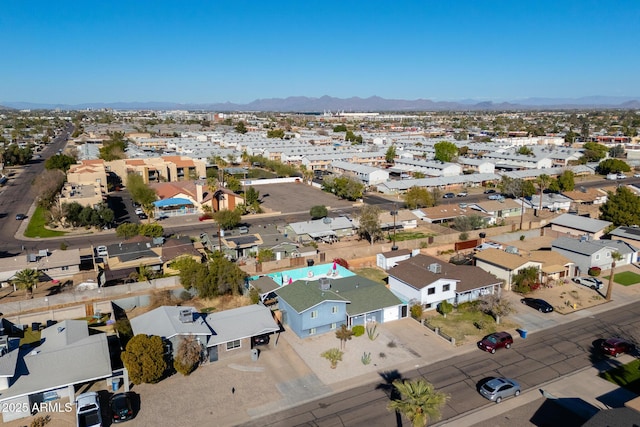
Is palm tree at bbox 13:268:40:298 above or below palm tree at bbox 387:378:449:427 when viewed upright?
below

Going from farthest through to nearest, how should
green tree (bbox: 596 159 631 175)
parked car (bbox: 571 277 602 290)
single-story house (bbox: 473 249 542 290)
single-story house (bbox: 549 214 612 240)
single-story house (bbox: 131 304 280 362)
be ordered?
green tree (bbox: 596 159 631 175)
single-story house (bbox: 549 214 612 240)
single-story house (bbox: 473 249 542 290)
parked car (bbox: 571 277 602 290)
single-story house (bbox: 131 304 280 362)

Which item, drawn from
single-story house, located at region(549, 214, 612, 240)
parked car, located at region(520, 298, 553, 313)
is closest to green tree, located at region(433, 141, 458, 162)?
single-story house, located at region(549, 214, 612, 240)

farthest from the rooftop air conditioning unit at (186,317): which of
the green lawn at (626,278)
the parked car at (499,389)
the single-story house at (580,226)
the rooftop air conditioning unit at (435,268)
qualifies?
the single-story house at (580,226)

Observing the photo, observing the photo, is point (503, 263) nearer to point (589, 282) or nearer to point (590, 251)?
point (589, 282)

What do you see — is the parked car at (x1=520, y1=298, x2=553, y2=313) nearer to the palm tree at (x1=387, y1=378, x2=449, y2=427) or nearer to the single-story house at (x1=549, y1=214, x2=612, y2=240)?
the single-story house at (x1=549, y1=214, x2=612, y2=240)

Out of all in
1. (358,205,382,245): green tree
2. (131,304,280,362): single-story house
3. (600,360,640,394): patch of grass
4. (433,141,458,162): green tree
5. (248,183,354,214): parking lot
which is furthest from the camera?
(433,141,458,162): green tree

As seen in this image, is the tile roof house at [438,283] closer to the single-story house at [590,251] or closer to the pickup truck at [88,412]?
the single-story house at [590,251]
